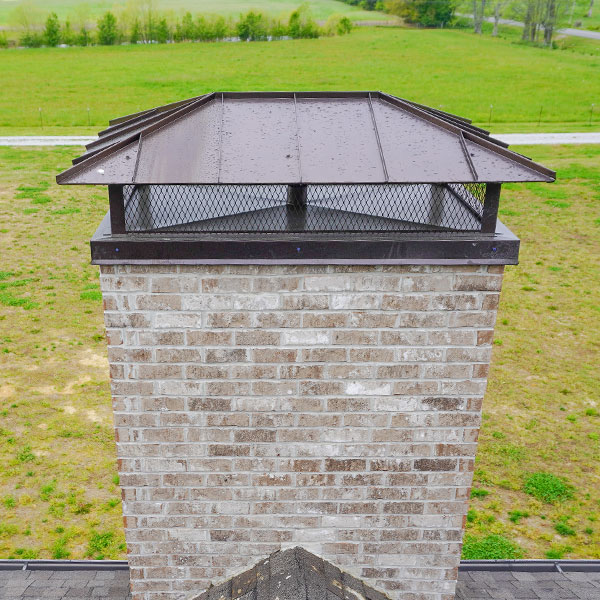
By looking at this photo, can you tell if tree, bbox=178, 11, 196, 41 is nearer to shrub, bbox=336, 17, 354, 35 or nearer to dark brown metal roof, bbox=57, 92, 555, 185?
shrub, bbox=336, 17, 354, 35

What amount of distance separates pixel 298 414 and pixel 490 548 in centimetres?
598

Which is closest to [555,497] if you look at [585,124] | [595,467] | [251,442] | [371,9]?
[595,467]

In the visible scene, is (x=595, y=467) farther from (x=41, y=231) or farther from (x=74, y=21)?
(x=74, y=21)

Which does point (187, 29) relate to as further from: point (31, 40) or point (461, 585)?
point (461, 585)

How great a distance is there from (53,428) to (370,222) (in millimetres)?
8556

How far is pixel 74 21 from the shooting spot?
55.9 metres

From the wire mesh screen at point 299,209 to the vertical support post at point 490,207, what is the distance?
1.7 inches

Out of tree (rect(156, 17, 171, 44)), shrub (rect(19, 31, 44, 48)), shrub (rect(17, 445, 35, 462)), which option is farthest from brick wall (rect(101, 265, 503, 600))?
shrub (rect(19, 31, 44, 48))

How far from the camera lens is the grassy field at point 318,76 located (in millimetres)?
33188

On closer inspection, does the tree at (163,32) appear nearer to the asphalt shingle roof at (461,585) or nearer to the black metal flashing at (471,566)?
the black metal flashing at (471,566)

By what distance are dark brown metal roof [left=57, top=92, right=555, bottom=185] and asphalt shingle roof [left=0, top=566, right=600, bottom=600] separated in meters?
2.87

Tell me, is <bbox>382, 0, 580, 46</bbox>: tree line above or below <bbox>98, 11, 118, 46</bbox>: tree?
above

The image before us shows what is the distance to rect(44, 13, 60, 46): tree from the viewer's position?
5331cm

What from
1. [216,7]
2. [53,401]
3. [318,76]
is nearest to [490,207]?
[53,401]
